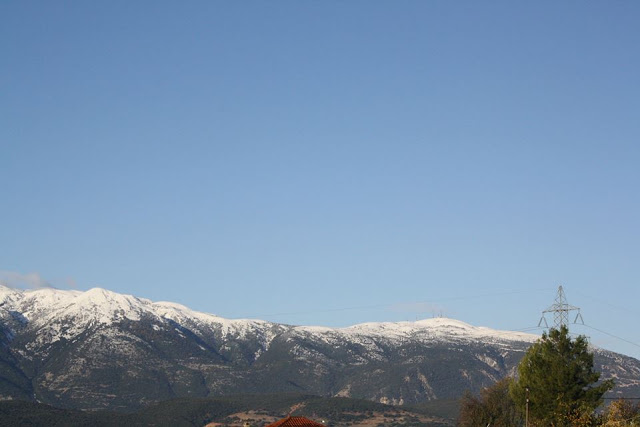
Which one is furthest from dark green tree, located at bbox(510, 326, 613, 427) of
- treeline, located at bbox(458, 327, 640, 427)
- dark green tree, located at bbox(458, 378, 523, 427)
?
dark green tree, located at bbox(458, 378, 523, 427)

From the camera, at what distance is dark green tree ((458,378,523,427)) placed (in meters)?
171

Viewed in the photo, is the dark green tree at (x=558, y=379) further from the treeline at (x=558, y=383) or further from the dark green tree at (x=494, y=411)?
the dark green tree at (x=494, y=411)

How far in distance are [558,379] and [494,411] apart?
46.2m

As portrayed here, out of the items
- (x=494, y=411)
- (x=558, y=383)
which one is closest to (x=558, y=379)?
(x=558, y=383)

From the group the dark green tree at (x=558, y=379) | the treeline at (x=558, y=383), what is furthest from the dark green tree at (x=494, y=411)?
the dark green tree at (x=558, y=379)

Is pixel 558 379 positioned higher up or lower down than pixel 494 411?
higher up

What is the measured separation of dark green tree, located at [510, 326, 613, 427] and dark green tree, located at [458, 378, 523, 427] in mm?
34932

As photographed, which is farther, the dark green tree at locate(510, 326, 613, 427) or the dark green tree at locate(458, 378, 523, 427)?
the dark green tree at locate(458, 378, 523, 427)

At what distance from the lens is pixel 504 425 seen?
168m

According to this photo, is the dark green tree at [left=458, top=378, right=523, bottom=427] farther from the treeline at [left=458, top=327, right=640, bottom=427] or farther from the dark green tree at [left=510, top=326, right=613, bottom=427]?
the dark green tree at [left=510, top=326, right=613, bottom=427]

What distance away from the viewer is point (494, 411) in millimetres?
174000

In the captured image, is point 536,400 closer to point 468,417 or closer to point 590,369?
point 590,369

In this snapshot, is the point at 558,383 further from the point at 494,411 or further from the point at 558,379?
the point at 494,411

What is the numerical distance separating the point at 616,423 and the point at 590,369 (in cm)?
3282
